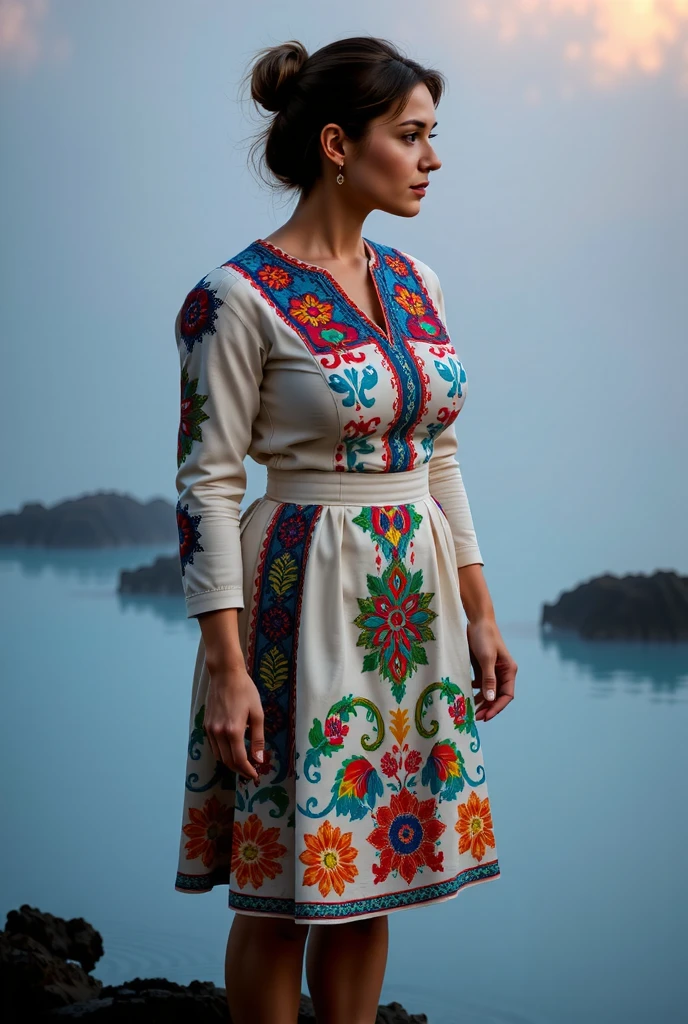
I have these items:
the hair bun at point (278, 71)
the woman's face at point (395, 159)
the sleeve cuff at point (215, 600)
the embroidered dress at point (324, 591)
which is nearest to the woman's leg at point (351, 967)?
the embroidered dress at point (324, 591)

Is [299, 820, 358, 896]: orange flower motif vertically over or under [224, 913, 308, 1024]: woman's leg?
over

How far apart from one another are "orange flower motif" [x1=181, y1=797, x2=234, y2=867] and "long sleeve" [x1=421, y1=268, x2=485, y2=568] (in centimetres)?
41

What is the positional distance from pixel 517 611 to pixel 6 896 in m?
1.26

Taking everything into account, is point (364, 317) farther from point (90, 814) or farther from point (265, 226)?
point (90, 814)

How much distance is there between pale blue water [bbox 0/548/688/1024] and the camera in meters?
2.45

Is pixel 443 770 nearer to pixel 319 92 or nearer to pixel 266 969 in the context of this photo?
pixel 266 969

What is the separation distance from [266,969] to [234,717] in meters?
0.33

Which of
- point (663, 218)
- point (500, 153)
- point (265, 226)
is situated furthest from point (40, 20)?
point (663, 218)

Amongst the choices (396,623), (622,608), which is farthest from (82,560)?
(396,623)

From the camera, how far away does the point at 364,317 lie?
4.67 feet

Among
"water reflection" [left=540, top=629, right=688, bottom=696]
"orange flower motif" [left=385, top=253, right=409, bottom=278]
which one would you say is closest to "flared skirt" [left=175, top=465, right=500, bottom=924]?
"orange flower motif" [left=385, top=253, right=409, bottom=278]

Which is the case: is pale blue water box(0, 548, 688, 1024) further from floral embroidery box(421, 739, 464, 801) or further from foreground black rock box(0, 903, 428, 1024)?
floral embroidery box(421, 739, 464, 801)

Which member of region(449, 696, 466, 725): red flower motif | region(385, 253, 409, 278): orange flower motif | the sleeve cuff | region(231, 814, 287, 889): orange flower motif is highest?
region(385, 253, 409, 278): orange flower motif

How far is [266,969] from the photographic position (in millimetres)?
1445
